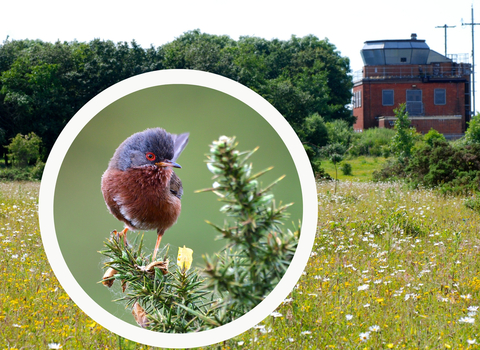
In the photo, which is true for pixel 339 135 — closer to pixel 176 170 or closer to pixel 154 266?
pixel 154 266

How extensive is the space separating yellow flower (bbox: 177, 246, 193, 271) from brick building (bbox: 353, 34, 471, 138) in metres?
36.9

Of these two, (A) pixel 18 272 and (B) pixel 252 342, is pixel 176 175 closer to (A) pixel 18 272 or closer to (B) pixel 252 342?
(B) pixel 252 342

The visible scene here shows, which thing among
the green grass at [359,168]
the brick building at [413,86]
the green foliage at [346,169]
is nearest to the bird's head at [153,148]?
the green grass at [359,168]

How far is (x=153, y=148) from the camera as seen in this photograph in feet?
3.81

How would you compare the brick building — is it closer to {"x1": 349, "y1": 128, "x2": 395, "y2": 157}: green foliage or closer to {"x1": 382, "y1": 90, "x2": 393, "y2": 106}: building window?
{"x1": 382, "y1": 90, "x2": 393, "y2": 106}: building window

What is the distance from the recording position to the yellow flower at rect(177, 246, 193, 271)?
4.09 ft

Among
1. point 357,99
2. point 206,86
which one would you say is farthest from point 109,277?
point 357,99

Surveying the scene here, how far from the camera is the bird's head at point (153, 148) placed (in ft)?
3.78

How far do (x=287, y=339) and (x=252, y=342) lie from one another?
237mm

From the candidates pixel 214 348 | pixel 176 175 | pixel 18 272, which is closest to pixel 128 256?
pixel 176 175

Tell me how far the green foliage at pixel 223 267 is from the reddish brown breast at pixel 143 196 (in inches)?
4.9

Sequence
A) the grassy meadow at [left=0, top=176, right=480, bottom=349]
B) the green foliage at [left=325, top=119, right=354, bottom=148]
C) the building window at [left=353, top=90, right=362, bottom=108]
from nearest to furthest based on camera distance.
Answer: the grassy meadow at [left=0, top=176, right=480, bottom=349], the green foliage at [left=325, top=119, right=354, bottom=148], the building window at [left=353, top=90, right=362, bottom=108]

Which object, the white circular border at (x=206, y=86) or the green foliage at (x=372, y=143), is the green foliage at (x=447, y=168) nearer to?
the white circular border at (x=206, y=86)

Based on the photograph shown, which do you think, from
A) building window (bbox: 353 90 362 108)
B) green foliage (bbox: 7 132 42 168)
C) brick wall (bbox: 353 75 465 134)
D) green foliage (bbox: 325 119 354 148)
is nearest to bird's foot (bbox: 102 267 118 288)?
green foliage (bbox: 7 132 42 168)
